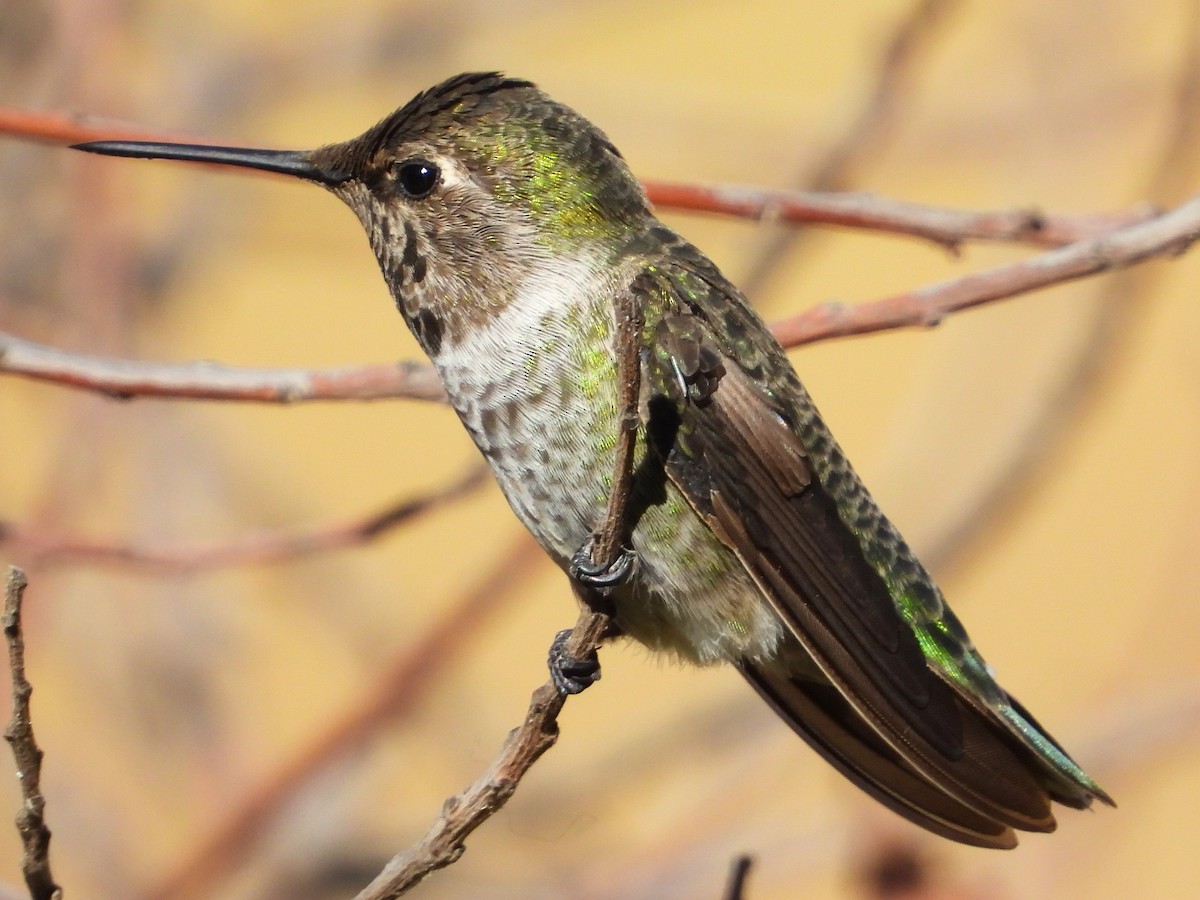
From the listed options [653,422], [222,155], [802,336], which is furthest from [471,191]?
[802,336]

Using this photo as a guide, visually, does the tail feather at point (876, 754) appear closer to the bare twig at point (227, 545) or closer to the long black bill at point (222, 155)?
the bare twig at point (227, 545)

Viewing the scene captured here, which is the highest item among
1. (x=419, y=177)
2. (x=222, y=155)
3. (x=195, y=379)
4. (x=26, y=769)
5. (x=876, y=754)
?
(x=222, y=155)

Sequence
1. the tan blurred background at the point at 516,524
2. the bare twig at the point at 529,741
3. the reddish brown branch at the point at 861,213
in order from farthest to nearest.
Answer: the tan blurred background at the point at 516,524, the reddish brown branch at the point at 861,213, the bare twig at the point at 529,741

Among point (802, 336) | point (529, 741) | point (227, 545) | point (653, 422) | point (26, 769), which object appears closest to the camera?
point (26, 769)

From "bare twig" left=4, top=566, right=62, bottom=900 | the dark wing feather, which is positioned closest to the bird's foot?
the dark wing feather

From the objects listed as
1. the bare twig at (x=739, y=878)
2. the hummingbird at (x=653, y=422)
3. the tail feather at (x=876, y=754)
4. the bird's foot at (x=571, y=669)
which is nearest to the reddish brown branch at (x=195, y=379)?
the hummingbird at (x=653, y=422)

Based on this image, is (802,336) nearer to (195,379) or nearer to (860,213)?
(860,213)
